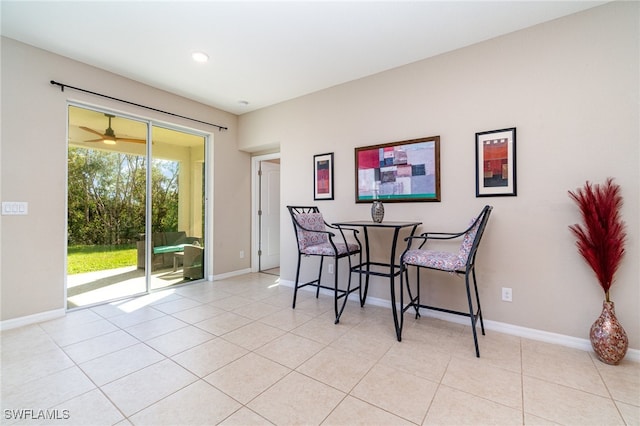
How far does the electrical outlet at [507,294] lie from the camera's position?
95.4 inches

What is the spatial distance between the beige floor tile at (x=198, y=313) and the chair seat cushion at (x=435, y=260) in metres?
2.01

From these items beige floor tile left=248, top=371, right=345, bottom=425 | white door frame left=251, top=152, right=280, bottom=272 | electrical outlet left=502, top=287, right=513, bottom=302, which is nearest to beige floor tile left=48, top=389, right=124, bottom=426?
beige floor tile left=248, top=371, right=345, bottom=425

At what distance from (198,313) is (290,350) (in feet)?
4.27

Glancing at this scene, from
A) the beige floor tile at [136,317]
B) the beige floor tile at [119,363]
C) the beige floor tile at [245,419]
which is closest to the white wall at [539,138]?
the beige floor tile at [245,419]

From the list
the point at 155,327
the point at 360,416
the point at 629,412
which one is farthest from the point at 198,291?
the point at 629,412

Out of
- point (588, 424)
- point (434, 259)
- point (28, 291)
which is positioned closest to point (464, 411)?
point (588, 424)

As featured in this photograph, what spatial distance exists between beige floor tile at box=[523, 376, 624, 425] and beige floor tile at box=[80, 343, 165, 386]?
2383 mm

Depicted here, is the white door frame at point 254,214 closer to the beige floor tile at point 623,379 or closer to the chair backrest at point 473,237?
the chair backrest at point 473,237

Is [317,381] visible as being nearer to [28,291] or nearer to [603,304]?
[603,304]

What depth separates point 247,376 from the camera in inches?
70.4

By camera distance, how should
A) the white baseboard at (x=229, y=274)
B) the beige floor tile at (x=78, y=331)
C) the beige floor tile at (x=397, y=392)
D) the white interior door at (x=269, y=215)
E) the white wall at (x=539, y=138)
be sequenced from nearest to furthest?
the beige floor tile at (x=397, y=392)
the white wall at (x=539, y=138)
the beige floor tile at (x=78, y=331)
the white baseboard at (x=229, y=274)
the white interior door at (x=269, y=215)

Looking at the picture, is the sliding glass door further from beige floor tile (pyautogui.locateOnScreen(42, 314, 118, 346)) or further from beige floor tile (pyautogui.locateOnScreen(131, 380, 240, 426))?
beige floor tile (pyautogui.locateOnScreen(131, 380, 240, 426))

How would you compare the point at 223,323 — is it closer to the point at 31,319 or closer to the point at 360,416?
the point at 360,416

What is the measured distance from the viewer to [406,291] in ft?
9.87
